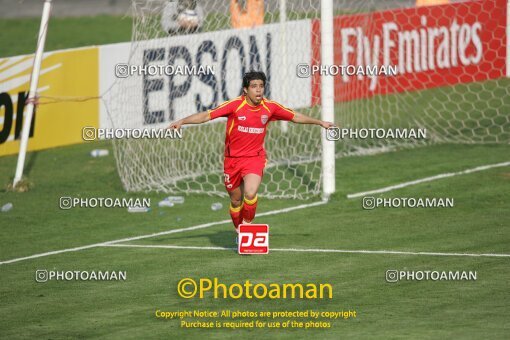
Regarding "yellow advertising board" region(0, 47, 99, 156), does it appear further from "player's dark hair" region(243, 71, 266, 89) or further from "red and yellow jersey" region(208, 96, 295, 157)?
"player's dark hair" region(243, 71, 266, 89)

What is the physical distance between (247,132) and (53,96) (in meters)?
8.22

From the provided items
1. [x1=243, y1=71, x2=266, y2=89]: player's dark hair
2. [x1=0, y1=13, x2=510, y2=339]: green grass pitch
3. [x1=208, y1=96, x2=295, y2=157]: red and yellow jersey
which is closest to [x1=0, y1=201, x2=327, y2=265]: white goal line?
[x1=0, y1=13, x2=510, y2=339]: green grass pitch

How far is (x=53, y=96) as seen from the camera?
20188 millimetres

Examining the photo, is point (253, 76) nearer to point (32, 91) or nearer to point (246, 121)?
point (246, 121)

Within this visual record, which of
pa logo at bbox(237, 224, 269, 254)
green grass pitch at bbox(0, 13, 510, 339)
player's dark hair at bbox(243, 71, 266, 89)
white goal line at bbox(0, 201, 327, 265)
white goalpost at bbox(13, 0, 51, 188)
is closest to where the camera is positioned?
green grass pitch at bbox(0, 13, 510, 339)

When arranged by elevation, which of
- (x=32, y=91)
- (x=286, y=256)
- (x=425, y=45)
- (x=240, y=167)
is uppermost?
(x=425, y=45)

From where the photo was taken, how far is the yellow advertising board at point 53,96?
61.8 feet

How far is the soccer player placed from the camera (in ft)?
41.3

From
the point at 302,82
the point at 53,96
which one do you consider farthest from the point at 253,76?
the point at 53,96

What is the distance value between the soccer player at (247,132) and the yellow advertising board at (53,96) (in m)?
6.42

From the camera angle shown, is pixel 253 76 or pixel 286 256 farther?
pixel 286 256

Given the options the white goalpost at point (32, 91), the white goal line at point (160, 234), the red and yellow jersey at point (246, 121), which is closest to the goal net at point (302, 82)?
the white goal line at point (160, 234)

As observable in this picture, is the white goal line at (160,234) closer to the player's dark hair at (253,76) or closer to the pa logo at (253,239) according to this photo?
the pa logo at (253,239)

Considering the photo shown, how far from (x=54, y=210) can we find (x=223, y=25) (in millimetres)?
4476
